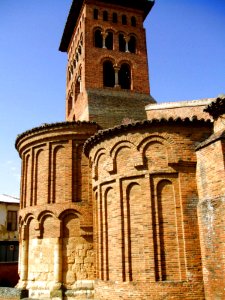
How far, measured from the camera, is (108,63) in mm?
19719

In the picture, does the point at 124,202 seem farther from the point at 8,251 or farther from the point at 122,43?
the point at 8,251

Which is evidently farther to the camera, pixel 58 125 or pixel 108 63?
pixel 108 63

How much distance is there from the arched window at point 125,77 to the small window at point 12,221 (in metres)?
17.9

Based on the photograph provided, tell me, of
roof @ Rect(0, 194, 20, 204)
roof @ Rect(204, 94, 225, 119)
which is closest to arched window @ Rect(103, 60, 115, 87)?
roof @ Rect(204, 94, 225, 119)

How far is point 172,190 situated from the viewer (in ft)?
34.1

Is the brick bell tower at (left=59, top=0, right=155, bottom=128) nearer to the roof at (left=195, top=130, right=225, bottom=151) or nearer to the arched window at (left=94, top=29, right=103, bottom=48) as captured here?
the arched window at (left=94, top=29, right=103, bottom=48)

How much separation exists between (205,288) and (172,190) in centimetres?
290

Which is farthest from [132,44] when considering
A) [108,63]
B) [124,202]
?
[124,202]

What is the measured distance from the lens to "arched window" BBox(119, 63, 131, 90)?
19.7 metres

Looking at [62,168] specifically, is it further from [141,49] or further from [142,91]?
[141,49]

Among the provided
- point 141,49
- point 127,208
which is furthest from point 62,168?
point 141,49

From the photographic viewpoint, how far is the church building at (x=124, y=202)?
9609mm

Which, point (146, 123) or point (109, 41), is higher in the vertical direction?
point (109, 41)

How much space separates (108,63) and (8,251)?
1735 cm
